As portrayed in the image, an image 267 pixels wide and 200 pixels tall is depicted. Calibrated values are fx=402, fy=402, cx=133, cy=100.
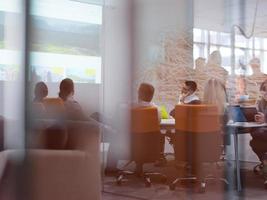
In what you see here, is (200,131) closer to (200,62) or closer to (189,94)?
(189,94)

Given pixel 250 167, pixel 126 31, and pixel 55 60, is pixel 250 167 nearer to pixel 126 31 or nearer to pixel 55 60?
pixel 126 31

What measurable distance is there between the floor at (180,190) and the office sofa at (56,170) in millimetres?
993

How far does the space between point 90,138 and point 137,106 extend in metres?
1.75

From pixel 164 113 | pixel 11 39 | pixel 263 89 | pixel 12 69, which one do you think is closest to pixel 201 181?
pixel 164 113

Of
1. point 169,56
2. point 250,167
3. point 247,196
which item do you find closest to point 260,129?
point 250,167

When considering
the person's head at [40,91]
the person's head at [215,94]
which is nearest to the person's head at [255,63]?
the person's head at [215,94]

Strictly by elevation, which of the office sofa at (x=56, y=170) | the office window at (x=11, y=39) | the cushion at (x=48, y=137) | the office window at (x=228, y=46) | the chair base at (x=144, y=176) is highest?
the office window at (x=228, y=46)

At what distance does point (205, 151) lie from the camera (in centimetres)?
427

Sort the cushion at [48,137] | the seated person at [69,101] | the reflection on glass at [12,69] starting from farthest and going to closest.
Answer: the seated person at [69,101]
the reflection on glass at [12,69]
the cushion at [48,137]

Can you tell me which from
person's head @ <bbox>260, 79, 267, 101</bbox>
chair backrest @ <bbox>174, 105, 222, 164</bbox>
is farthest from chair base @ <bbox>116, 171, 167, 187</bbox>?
person's head @ <bbox>260, 79, 267, 101</bbox>

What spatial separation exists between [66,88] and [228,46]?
2.80 m

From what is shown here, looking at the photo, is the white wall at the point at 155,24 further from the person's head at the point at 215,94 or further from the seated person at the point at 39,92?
the seated person at the point at 39,92

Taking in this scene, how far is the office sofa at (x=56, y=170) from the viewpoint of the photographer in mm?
2643

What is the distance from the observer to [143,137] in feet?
14.6
